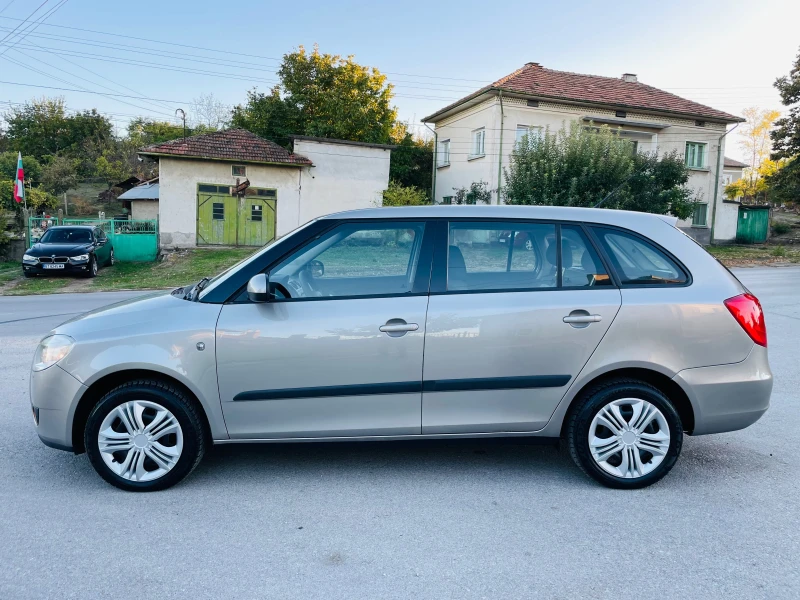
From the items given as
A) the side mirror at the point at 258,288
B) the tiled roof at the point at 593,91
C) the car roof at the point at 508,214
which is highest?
the tiled roof at the point at 593,91

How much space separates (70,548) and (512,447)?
2.96 meters

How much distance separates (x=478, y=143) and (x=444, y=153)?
174 inches

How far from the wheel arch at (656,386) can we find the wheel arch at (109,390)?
2282 millimetres

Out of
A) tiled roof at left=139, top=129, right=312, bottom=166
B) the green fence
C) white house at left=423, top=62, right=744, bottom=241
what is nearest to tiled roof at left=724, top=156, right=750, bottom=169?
white house at left=423, top=62, right=744, bottom=241

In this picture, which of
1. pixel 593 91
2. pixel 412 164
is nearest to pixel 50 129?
pixel 412 164

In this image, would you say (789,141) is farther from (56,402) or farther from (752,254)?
(56,402)

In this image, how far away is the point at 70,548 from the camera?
315 cm

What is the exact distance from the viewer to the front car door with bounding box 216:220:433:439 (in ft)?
12.3

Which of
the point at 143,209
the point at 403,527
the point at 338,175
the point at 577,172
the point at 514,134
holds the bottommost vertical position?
the point at 403,527

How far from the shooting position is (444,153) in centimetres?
3275

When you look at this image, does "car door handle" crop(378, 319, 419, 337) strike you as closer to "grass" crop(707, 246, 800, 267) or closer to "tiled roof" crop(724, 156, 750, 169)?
"grass" crop(707, 246, 800, 267)

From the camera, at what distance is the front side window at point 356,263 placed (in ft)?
12.9

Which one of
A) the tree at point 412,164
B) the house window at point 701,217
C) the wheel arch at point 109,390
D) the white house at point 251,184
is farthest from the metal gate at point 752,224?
the wheel arch at point 109,390

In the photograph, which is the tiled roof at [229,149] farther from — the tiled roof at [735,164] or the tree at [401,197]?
the tiled roof at [735,164]
